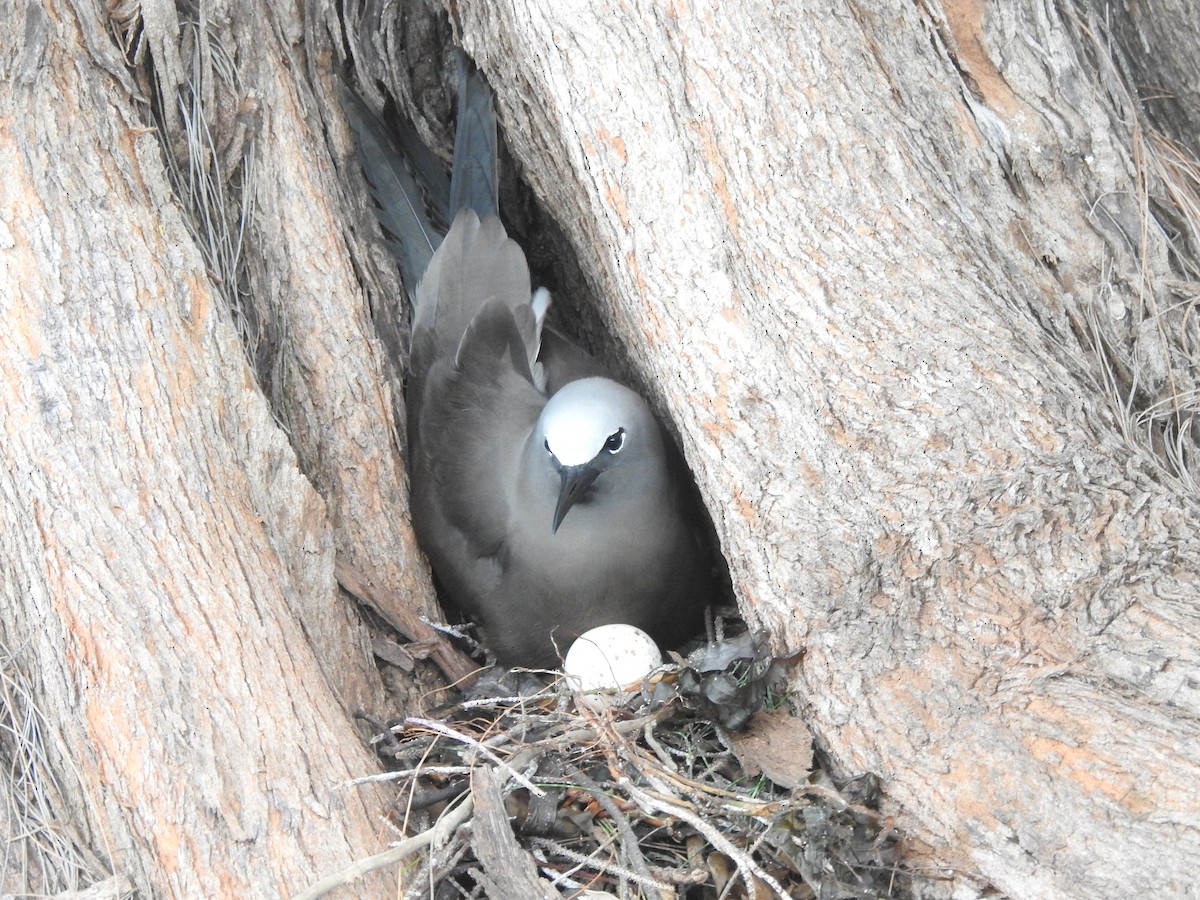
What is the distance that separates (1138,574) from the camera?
3.22 m

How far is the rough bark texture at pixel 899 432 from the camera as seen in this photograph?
123 inches

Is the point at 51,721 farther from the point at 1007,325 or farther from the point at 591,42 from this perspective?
the point at 1007,325

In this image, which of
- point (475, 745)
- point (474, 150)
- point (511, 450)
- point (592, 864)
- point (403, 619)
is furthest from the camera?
point (474, 150)


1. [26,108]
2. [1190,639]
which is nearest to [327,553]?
[26,108]

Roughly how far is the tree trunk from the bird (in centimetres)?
A: 44

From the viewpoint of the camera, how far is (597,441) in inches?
165

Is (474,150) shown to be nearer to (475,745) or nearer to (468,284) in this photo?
(468,284)

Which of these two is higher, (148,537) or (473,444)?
(148,537)

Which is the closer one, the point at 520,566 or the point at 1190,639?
the point at 1190,639

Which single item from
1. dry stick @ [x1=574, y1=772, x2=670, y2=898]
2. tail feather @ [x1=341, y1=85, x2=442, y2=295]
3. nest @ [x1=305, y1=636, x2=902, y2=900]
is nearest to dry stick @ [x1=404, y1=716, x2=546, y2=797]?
nest @ [x1=305, y1=636, x2=902, y2=900]

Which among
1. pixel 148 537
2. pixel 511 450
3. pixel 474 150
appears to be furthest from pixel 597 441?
pixel 474 150

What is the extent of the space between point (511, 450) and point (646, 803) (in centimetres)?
169

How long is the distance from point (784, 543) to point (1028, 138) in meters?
1.64

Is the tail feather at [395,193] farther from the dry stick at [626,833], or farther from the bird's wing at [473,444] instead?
the dry stick at [626,833]
